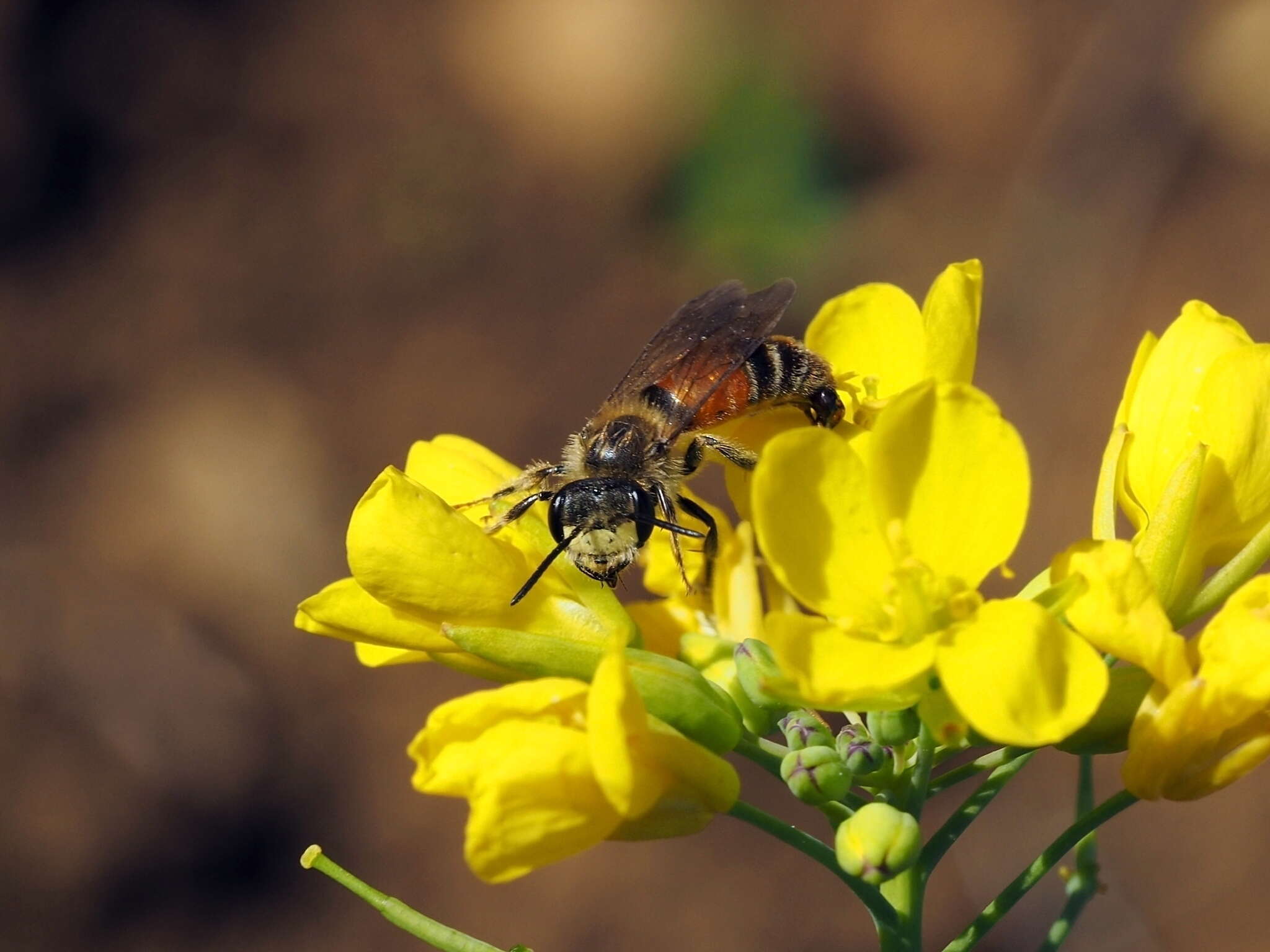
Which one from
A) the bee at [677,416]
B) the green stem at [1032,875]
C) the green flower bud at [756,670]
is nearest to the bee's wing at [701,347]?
the bee at [677,416]

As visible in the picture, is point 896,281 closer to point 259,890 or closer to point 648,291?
point 648,291

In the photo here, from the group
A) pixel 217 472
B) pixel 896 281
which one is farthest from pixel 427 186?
pixel 896 281

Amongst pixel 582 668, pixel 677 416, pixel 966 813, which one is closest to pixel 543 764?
pixel 582 668

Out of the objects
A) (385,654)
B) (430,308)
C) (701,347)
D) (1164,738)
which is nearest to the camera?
(1164,738)

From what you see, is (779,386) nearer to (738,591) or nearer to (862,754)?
(738,591)

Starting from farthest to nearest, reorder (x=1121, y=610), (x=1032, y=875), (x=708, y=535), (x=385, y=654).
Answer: (x=708, y=535) < (x=385, y=654) < (x=1032, y=875) < (x=1121, y=610)

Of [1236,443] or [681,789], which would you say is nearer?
[681,789]
